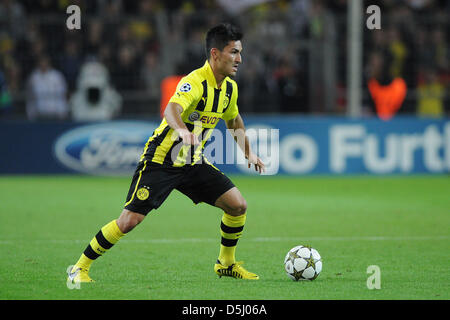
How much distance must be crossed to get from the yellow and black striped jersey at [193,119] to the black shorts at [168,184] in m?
0.07

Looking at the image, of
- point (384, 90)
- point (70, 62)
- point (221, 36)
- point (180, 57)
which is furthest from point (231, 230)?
point (384, 90)

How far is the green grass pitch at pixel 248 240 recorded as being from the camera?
6.60m

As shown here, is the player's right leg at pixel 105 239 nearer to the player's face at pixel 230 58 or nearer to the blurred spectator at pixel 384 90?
the player's face at pixel 230 58

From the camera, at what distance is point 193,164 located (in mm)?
7133

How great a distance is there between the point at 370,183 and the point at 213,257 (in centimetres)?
842

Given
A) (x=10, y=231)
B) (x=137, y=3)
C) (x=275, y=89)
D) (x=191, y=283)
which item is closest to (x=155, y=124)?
(x=275, y=89)

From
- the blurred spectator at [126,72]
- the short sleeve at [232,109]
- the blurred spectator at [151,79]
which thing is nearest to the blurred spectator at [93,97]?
the blurred spectator at [126,72]

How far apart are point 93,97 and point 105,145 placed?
1.84 m

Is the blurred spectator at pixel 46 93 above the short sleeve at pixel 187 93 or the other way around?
above

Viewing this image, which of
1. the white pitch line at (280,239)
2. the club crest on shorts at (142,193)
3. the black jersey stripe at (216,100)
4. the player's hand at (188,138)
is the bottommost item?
the white pitch line at (280,239)

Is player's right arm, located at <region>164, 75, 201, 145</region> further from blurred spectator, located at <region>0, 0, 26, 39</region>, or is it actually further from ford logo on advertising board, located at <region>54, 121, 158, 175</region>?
blurred spectator, located at <region>0, 0, 26, 39</region>

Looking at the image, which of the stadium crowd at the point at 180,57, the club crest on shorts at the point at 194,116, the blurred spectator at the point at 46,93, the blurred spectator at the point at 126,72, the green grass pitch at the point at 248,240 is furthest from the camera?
the blurred spectator at the point at 126,72

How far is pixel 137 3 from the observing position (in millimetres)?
20750
